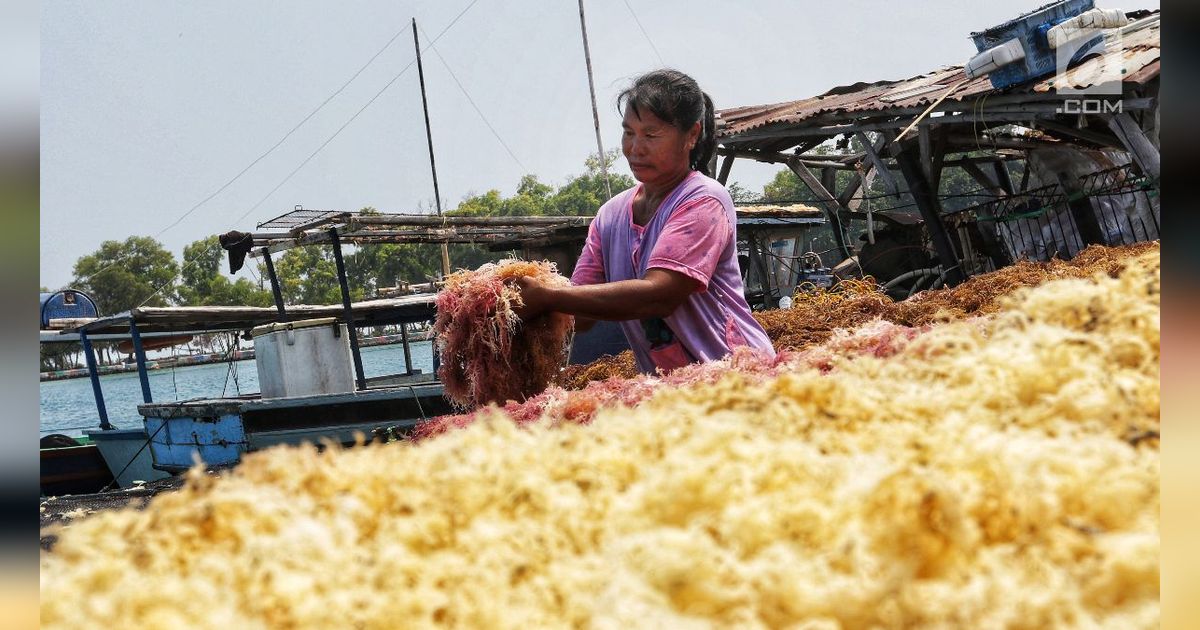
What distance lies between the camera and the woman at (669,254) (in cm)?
272

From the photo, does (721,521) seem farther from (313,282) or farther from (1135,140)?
(313,282)

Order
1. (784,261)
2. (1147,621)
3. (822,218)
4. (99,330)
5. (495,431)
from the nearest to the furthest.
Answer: (1147,621)
(495,431)
(99,330)
(784,261)
(822,218)

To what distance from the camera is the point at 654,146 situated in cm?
298

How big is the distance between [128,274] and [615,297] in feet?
323

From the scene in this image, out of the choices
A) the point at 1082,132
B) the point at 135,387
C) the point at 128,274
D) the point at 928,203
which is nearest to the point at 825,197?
the point at 928,203

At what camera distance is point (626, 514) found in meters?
1.10

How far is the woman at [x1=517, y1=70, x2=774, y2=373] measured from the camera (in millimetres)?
2717

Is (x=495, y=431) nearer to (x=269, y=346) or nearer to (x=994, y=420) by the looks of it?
(x=994, y=420)

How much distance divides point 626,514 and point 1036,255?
13.3m

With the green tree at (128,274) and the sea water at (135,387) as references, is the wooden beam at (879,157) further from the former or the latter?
the green tree at (128,274)

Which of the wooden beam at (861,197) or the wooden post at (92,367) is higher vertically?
the wooden beam at (861,197)

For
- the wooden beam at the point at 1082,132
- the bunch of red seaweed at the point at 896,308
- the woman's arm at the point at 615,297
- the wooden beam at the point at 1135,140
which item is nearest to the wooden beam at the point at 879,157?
the wooden beam at the point at 1082,132
